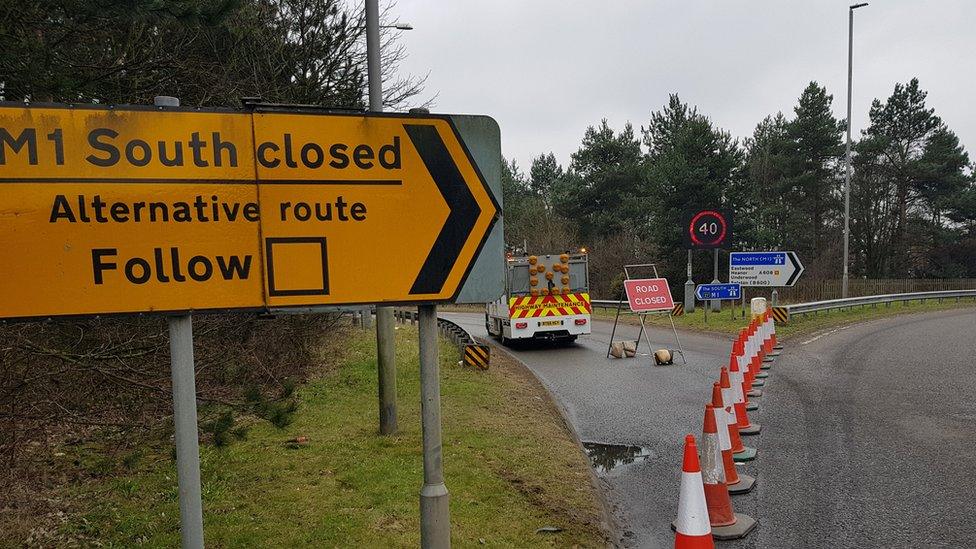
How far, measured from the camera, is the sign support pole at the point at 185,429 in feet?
9.81

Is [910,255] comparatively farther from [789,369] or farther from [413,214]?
[413,214]

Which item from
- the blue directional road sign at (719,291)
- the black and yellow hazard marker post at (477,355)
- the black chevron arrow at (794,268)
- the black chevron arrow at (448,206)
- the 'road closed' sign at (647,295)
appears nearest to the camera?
the black chevron arrow at (448,206)

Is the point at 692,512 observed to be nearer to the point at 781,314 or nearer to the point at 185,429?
the point at 185,429

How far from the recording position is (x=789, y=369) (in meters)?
12.6

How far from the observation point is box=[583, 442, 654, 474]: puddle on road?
7199mm

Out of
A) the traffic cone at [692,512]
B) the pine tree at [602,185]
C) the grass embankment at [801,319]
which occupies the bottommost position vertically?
the grass embankment at [801,319]

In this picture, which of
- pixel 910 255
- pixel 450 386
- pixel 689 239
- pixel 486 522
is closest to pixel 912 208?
pixel 910 255

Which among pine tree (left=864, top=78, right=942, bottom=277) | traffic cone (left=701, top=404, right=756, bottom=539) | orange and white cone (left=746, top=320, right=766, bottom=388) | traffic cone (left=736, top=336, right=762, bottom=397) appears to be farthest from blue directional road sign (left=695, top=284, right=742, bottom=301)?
pine tree (left=864, top=78, right=942, bottom=277)

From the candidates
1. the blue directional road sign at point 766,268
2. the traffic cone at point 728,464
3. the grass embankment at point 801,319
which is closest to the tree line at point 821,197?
the grass embankment at point 801,319

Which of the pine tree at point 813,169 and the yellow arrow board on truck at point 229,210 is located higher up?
the pine tree at point 813,169

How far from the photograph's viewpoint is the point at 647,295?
51.9 feet

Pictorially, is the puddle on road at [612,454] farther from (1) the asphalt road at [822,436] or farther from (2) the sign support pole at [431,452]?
(2) the sign support pole at [431,452]

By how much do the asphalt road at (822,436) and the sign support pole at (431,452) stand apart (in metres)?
2.13

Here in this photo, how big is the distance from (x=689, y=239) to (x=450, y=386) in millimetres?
16399
